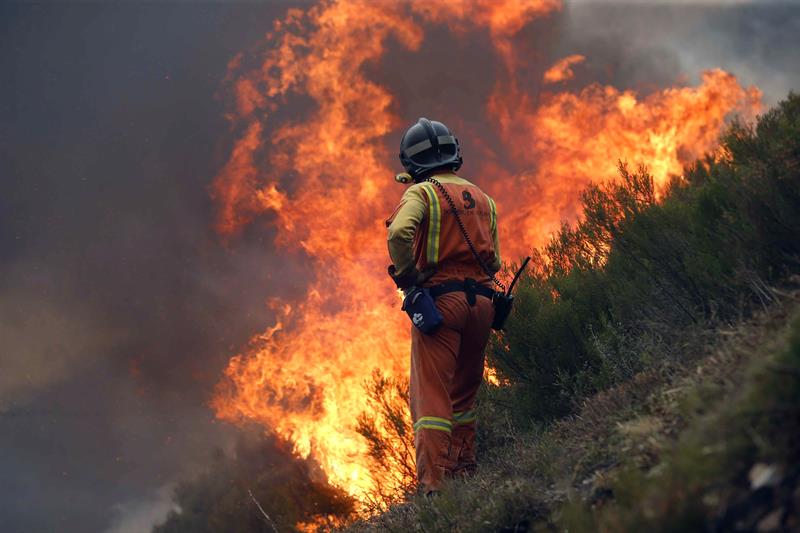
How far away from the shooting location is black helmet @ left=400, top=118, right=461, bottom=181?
5.80 m

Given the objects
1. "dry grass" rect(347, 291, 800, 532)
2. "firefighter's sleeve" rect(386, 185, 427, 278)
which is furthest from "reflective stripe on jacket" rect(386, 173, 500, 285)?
"dry grass" rect(347, 291, 800, 532)

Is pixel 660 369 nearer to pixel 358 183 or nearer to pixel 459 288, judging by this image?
pixel 459 288

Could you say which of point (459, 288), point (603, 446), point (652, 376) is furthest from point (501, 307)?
point (603, 446)

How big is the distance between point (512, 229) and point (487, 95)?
7794 mm

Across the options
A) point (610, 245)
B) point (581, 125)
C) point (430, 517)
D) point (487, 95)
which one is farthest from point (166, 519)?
point (430, 517)

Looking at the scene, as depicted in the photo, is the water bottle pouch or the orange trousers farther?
the water bottle pouch

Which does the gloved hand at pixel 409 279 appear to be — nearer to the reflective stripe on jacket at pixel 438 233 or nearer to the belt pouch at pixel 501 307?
the reflective stripe on jacket at pixel 438 233

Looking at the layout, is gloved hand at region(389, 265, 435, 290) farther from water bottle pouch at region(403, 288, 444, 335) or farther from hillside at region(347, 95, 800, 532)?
hillside at region(347, 95, 800, 532)

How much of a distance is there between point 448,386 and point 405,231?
1.10 meters

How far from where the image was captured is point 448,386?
5.21 meters

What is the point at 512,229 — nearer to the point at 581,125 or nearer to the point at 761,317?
the point at 581,125

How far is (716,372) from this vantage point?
3465 mm

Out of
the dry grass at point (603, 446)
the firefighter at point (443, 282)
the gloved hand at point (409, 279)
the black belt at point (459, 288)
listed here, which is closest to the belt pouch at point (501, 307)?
the firefighter at point (443, 282)

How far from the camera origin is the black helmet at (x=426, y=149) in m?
5.80
